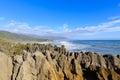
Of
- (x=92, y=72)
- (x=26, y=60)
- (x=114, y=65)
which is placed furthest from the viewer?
(x=114, y=65)

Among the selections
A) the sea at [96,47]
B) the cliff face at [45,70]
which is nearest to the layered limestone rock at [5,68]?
the cliff face at [45,70]

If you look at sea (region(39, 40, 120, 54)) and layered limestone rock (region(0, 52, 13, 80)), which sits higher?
layered limestone rock (region(0, 52, 13, 80))

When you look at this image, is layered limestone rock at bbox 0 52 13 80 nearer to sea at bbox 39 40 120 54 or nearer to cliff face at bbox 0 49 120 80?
cliff face at bbox 0 49 120 80

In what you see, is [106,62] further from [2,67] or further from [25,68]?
[2,67]

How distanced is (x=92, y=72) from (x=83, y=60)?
287 cm

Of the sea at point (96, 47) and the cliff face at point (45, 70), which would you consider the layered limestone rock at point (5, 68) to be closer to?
the cliff face at point (45, 70)

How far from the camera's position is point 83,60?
49.0 ft

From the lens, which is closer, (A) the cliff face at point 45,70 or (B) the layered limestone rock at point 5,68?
(B) the layered limestone rock at point 5,68

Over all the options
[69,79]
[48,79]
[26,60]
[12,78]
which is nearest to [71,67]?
[69,79]

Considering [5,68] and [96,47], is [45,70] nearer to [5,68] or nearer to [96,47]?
[5,68]

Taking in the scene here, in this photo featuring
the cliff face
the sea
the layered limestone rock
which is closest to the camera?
the layered limestone rock

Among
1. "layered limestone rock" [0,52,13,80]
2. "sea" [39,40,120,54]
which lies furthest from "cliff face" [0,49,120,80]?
"sea" [39,40,120,54]

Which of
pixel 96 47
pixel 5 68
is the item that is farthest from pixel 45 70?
pixel 96 47

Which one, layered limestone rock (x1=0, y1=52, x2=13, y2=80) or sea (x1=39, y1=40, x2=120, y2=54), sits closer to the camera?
layered limestone rock (x1=0, y1=52, x2=13, y2=80)
